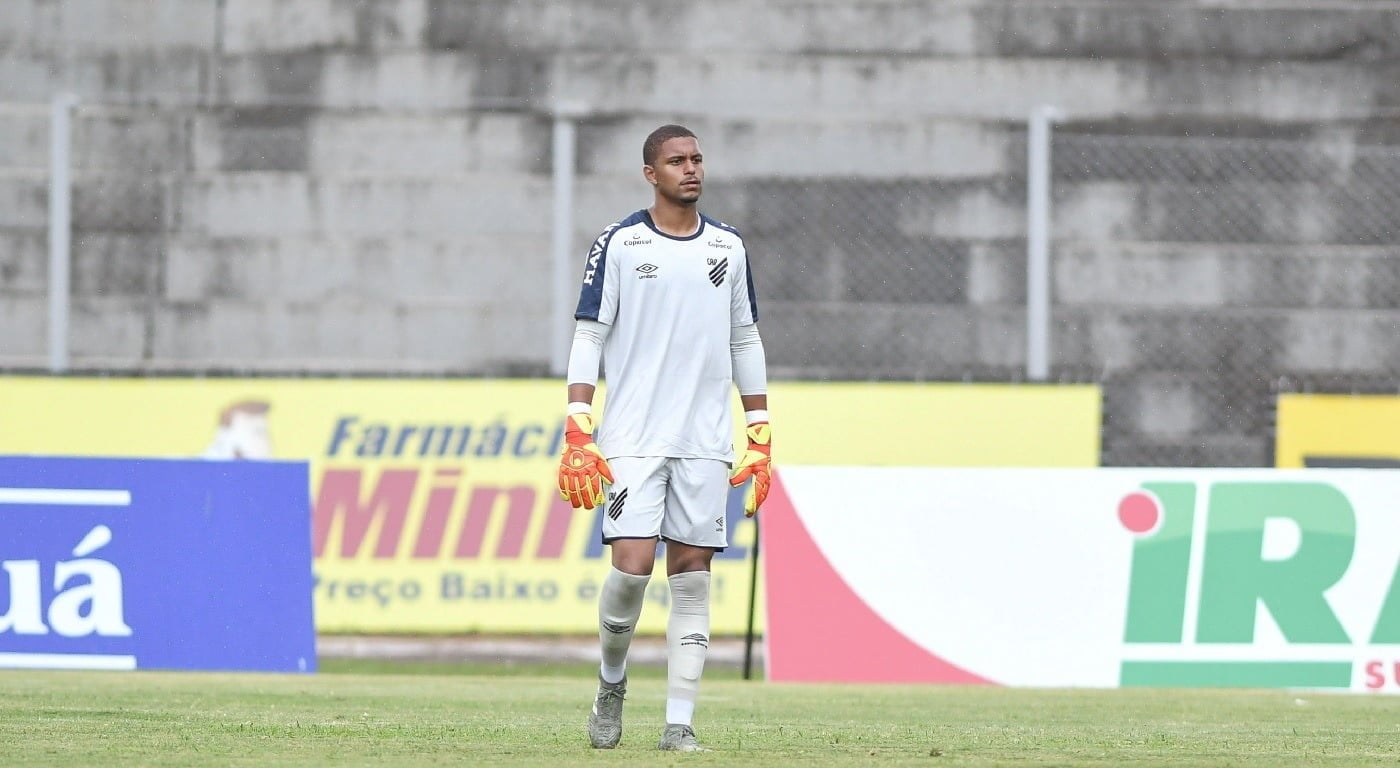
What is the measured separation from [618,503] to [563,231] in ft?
24.8

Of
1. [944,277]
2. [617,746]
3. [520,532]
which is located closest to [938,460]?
[944,277]

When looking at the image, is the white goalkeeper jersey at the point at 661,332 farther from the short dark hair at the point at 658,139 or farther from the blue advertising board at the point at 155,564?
the blue advertising board at the point at 155,564

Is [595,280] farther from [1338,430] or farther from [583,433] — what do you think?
[1338,430]

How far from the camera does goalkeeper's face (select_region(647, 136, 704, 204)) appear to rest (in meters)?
7.13

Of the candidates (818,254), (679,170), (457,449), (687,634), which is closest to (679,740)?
(687,634)

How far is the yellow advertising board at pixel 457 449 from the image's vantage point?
45.1ft

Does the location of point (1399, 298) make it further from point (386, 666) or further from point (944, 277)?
point (386, 666)

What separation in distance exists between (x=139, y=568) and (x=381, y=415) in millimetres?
2699

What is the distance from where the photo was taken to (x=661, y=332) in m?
7.18

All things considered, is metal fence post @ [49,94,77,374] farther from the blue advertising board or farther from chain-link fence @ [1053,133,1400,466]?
chain-link fence @ [1053,133,1400,466]

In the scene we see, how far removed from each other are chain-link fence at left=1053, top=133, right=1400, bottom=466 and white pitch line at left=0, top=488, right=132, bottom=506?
653 centimetres

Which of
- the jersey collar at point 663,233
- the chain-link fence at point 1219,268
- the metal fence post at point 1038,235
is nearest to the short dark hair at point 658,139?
the jersey collar at point 663,233

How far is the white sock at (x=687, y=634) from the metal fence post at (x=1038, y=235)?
300 inches

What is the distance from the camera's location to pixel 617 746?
706cm
